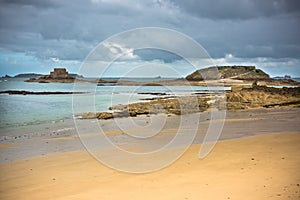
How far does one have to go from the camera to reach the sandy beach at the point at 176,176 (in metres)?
6.09

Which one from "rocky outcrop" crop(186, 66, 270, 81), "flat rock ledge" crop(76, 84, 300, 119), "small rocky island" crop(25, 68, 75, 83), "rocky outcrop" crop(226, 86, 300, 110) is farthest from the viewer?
"small rocky island" crop(25, 68, 75, 83)

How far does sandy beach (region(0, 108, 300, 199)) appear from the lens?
6.09 meters

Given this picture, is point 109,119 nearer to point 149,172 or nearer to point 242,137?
point 242,137

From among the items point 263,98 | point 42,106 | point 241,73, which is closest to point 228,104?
point 263,98

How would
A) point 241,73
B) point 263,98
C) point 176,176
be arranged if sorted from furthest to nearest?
point 241,73, point 263,98, point 176,176

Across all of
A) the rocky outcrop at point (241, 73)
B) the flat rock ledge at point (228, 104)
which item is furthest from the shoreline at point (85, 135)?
the rocky outcrop at point (241, 73)

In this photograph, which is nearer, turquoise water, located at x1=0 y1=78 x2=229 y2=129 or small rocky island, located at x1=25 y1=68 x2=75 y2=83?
turquoise water, located at x1=0 y1=78 x2=229 y2=129

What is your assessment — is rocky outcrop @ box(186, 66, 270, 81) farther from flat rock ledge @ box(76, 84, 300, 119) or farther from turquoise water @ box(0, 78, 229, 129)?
flat rock ledge @ box(76, 84, 300, 119)

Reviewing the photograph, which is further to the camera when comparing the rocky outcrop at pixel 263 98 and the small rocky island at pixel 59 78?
the small rocky island at pixel 59 78

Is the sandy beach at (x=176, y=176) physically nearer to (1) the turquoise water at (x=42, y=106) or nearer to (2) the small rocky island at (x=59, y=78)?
(1) the turquoise water at (x=42, y=106)

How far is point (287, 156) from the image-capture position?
859 cm

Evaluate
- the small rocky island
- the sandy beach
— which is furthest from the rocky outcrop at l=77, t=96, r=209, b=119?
the small rocky island

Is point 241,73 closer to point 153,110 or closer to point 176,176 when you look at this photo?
point 153,110

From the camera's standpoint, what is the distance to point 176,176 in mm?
7195
